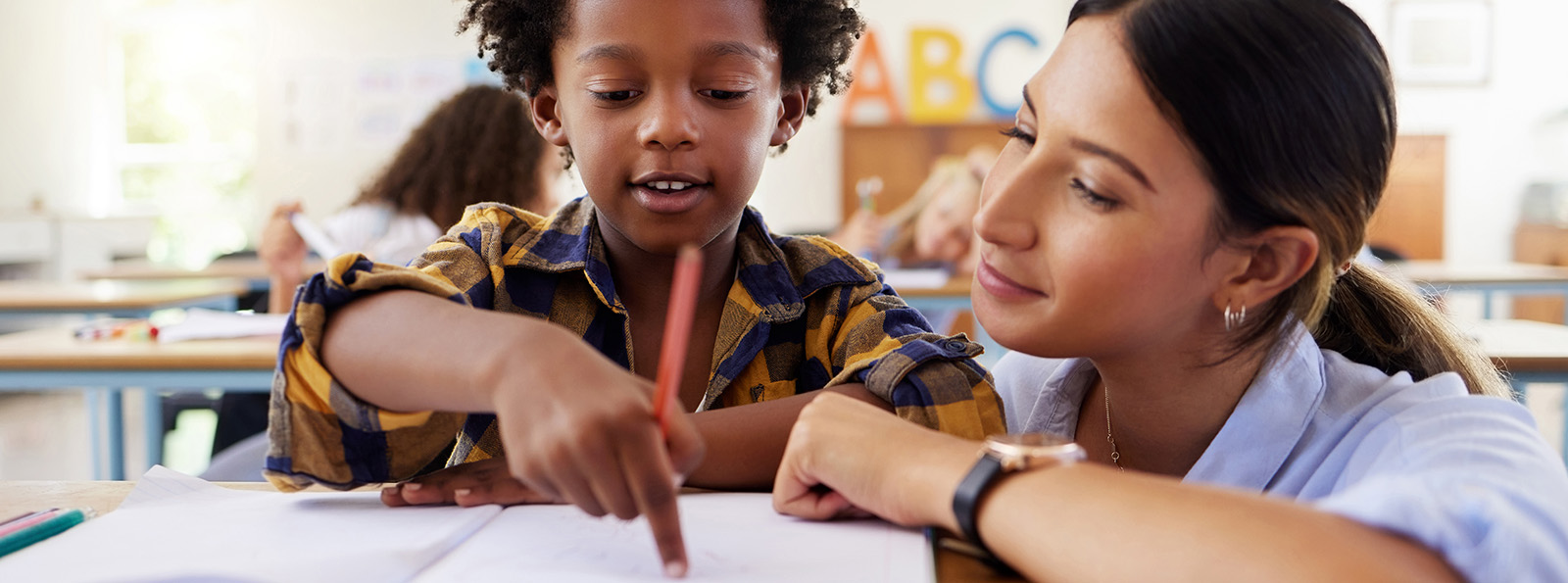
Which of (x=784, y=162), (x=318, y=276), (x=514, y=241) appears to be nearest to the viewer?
(x=318, y=276)

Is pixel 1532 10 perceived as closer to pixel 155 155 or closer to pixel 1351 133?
pixel 1351 133

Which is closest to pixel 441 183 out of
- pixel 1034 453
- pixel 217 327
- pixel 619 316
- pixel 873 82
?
pixel 217 327

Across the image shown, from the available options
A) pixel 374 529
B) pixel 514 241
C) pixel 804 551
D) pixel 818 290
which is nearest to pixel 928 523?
pixel 804 551

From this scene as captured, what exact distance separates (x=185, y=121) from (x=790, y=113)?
676 cm

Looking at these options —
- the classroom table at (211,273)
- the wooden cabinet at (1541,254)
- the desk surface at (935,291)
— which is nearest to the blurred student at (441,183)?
the desk surface at (935,291)

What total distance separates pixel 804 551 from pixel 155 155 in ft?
24.5

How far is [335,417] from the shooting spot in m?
0.73

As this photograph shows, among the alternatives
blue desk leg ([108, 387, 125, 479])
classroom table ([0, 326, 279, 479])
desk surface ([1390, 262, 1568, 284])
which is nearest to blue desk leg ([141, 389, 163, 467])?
blue desk leg ([108, 387, 125, 479])

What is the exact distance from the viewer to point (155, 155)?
6844 mm

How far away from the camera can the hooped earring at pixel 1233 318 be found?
0.82 metres

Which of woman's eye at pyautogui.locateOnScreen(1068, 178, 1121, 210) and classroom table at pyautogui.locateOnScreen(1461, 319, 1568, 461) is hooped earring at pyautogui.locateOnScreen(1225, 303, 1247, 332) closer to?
woman's eye at pyautogui.locateOnScreen(1068, 178, 1121, 210)

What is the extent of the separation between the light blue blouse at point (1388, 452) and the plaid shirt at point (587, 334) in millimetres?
173

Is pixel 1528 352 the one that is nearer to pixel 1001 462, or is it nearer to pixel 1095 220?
pixel 1095 220

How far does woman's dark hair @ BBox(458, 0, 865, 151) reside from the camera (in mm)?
1077
